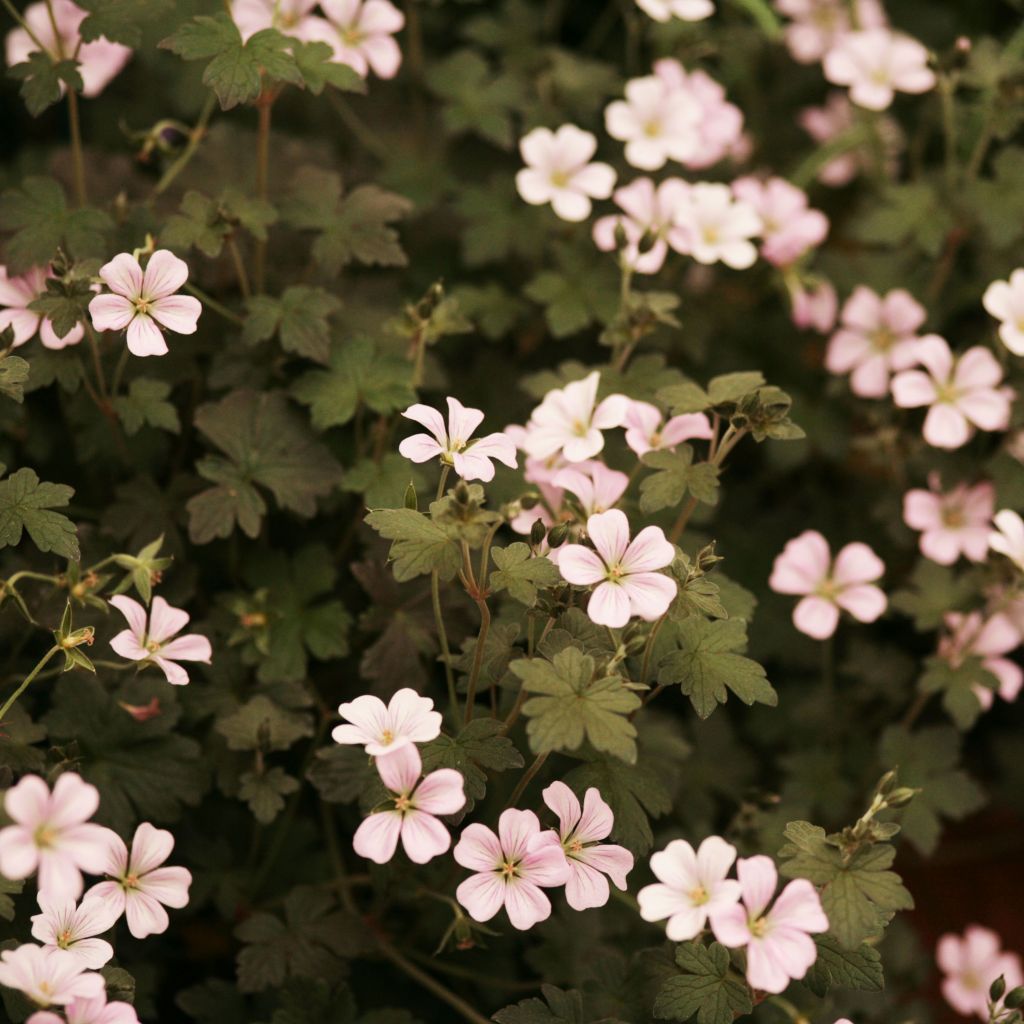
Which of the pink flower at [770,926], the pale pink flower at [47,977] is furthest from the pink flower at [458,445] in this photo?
the pale pink flower at [47,977]

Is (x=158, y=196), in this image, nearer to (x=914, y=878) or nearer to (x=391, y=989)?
(x=391, y=989)

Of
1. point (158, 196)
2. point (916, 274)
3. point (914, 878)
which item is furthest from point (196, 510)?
point (914, 878)

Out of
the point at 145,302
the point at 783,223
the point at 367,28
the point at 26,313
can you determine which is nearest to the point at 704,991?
the point at 145,302

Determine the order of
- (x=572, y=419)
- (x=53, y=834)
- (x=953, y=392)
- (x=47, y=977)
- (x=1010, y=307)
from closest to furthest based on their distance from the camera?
(x=53, y=834), (x=47, y=977), (x=572, y=419), (x=1010, y=307), (x=953, y=392)

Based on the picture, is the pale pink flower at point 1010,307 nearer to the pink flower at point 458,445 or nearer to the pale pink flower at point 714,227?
the pale pink flower at point 714,227

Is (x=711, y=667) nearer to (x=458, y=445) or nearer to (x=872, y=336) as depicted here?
(x=458, y=445)
